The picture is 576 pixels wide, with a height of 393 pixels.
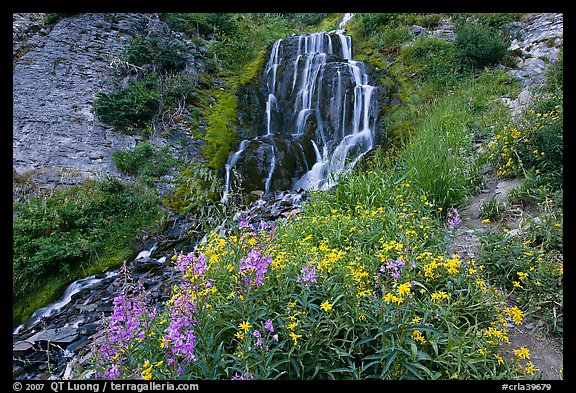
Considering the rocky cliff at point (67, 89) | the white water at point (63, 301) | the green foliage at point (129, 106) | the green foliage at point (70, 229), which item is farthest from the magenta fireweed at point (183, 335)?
the green foliage at point (129, 106)

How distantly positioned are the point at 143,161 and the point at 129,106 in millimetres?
2200

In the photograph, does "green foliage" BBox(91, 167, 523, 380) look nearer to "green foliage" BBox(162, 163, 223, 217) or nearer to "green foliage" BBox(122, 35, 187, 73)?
"green foliage" BBox(162, 163, 223, 217)

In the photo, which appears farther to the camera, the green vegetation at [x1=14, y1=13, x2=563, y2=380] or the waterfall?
the waterfall

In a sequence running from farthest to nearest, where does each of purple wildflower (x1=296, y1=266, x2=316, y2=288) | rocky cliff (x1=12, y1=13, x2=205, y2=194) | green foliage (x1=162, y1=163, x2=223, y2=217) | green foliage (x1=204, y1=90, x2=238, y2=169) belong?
green foliage (x1=204, y1=90, x2=238, y2=169) → rocky cliff (x1=12, y1=13, x2=205, y2=194) → green foliage (x1=162, y1=163, x2=223, y2=217) → purple wildflower (x1=296, y1=266, x2=316, y2=288)

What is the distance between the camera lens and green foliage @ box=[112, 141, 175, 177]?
7.34 m

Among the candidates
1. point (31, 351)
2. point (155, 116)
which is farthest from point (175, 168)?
point (31, 351)

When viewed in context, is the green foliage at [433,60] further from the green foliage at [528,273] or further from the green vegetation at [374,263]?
the green foliage at [528,273]

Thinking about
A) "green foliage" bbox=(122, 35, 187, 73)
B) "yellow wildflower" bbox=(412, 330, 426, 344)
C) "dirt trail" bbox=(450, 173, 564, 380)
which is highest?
"green foliage" bbox=(122, 35, 187, 73)

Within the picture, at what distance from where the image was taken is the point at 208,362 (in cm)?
160

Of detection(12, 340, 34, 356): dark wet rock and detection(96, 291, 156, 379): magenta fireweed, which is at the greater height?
detection(96, 291, 156, 379): magenta fireweed

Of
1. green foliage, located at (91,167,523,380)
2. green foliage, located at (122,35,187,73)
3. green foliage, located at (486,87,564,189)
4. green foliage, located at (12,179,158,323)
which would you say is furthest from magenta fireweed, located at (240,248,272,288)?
green foliage, located at (122,35,187,73)

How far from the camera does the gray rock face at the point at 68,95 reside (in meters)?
7.30

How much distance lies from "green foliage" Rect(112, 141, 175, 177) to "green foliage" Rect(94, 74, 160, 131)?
1234mm
